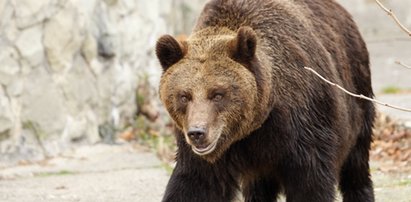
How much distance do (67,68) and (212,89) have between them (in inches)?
160

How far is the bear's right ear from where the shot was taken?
550 cm

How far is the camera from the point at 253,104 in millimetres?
5406

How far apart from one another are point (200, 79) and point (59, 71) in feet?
12.8

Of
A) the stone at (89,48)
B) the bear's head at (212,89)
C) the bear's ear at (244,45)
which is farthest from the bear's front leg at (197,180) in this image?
the stone at (89,48)

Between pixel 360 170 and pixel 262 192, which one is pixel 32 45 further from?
pixel 360 170

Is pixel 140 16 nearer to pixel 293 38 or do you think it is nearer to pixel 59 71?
pixel 59 71

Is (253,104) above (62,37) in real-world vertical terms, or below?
above

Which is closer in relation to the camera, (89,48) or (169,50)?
(169,50)

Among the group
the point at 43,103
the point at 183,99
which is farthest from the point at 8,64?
the point at 183,99

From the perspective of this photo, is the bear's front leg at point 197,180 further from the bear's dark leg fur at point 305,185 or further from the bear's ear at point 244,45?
the bear's ear at point 244,45

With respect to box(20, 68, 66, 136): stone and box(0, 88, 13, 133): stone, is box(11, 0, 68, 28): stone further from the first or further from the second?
box(0, 88, 13, 133): stone

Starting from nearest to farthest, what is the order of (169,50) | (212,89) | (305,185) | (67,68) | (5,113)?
(212,89), (169,50), (305,185), (5,113), (67,68)

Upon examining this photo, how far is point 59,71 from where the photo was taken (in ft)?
29.7

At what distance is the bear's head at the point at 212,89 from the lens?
17.4 ft
